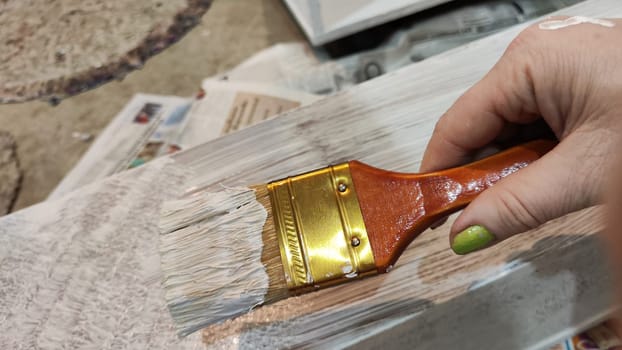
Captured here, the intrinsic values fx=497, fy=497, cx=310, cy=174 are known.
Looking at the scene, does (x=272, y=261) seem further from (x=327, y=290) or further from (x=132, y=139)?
(x=132, y=139)

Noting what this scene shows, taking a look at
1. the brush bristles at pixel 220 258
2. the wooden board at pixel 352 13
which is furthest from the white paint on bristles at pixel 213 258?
the wooden board at pixel 352 13

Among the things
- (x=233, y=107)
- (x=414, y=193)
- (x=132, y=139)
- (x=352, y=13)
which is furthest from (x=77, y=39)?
(x=414, y=193)

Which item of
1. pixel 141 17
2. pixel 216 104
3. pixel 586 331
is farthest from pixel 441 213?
pixel 141 17

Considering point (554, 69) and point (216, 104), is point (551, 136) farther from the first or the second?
point (216, 104)

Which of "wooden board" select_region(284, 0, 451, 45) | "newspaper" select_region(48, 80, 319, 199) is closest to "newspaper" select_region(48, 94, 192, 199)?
"newspaper" select_region(48, 80, 319, 199)

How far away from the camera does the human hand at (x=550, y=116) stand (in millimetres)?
571

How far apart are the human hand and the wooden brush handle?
0.10 feet

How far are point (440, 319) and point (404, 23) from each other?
1.10 meters

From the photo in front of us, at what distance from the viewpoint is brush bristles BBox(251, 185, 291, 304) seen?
599mm

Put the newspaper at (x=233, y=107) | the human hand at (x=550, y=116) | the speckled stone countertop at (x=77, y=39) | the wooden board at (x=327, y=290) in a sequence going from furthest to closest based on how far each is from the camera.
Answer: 1. the speckled stone countertop at (x=77, y=39)
2. the newspaper at (x=233, y=107)
3. the wooden board at (x=327, y=290)
4. the human hand at (x=550, y=116)

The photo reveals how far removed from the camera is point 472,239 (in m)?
0.62

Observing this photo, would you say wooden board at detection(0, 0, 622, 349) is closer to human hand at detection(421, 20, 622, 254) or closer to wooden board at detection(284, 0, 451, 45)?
human hand at detection(421, 20, 622, 254)

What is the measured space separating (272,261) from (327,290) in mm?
182

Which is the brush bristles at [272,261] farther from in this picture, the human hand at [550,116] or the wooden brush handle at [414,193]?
the human hand at [550,116]
